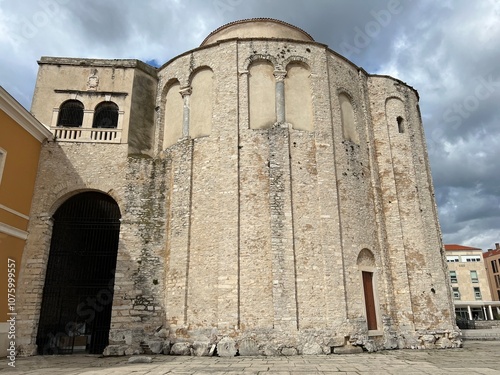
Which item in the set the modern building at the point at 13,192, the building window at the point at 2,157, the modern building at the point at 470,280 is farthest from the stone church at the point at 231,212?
the modern building at the point at 470,280

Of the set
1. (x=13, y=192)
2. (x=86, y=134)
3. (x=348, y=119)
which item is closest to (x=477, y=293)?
(x=348, y=119)

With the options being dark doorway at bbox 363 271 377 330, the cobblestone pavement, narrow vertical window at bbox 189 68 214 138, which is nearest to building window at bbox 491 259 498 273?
dark doorway at bbox 363 271 377 330

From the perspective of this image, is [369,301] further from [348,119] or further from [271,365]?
[348,119]

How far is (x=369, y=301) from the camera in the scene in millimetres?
14047

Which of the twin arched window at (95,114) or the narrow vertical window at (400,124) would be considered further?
the narrow vertical window at (400,124)

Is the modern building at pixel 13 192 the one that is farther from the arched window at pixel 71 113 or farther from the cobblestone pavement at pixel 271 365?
the cobblestone pavement at pixel 271 365

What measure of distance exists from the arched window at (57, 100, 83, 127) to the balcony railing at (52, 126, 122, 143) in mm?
747

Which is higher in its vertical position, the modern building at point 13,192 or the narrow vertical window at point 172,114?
the narrow vertical window at point 172,114

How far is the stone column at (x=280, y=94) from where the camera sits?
1474 cm

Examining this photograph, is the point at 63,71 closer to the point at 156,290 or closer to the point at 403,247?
the point at 156,290

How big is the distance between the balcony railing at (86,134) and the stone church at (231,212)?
56 mm

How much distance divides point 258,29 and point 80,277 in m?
13.2

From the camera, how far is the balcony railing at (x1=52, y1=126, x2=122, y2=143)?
15.1 meters

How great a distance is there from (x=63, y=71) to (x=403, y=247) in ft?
52.5
